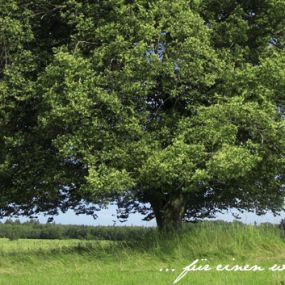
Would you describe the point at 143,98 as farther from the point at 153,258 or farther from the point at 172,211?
the point at 172,211

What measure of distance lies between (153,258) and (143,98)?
14.7ft

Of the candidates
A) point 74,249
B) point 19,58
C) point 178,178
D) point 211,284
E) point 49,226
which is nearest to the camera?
point 211,284

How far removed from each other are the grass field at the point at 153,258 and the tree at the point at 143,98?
1.53 meters

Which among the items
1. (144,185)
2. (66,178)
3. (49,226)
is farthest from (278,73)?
(49,226)

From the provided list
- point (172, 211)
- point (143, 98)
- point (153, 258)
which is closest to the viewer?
point (153, 258)

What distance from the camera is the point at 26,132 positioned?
17141mm

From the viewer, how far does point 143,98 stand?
50.5 ft

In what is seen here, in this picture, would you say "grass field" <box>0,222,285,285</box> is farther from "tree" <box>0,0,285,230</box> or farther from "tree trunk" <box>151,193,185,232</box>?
"tree trunk" <box>151,193,185,232</box>

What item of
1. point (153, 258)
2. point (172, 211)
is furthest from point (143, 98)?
point (172, 211)

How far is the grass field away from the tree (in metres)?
1.53

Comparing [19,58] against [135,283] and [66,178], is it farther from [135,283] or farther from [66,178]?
[135,283]

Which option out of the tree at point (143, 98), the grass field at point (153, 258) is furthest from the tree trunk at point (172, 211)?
the grass field at point (153, 258)

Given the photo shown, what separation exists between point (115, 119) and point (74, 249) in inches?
186

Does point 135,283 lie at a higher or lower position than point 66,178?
lower
